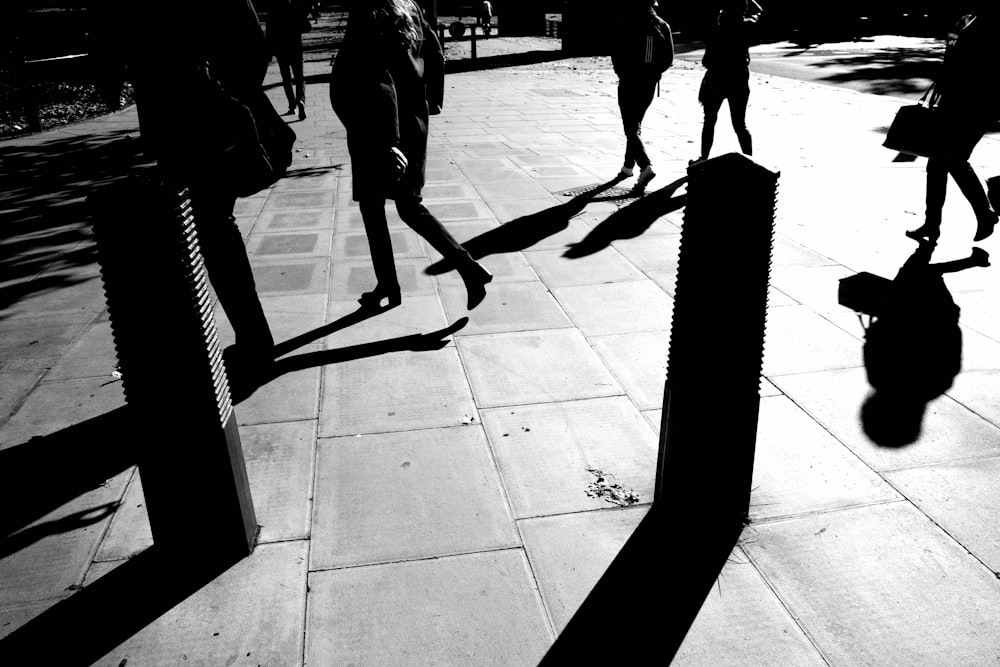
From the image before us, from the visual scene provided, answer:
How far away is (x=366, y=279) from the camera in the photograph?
5.43 meters

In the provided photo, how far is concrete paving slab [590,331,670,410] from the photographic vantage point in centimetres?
377

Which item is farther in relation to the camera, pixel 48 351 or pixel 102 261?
pixel 48 351

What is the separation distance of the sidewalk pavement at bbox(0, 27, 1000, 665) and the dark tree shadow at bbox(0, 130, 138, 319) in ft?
0.21

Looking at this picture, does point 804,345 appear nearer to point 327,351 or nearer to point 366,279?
point 327,351

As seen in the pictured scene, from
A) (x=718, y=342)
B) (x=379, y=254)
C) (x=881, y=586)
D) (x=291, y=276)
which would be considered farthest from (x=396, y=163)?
(x=881, y=586)

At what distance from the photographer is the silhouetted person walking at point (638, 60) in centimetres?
734

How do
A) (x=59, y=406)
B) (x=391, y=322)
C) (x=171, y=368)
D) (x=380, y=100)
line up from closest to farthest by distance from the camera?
1. (x=171, y=368)
2. (x=59, y=406)
3. (x=380, y=100)
4. (x=391, y=322)

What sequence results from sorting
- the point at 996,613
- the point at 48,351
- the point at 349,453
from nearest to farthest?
the point at 996,613 < the point at 349,453 < the point at 48,351

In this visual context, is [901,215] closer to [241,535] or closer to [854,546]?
[854,546]

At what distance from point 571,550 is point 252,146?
229 centimetres

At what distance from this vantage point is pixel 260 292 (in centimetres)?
521

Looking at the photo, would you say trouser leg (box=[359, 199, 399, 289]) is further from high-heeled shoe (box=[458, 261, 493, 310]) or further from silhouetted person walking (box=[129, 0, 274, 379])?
silhouetted person walking (box=[129, 0, 274, 379])

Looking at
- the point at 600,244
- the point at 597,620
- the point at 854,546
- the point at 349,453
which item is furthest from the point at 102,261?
the point at 600,244

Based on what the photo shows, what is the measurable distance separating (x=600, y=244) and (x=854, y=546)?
143 inches
